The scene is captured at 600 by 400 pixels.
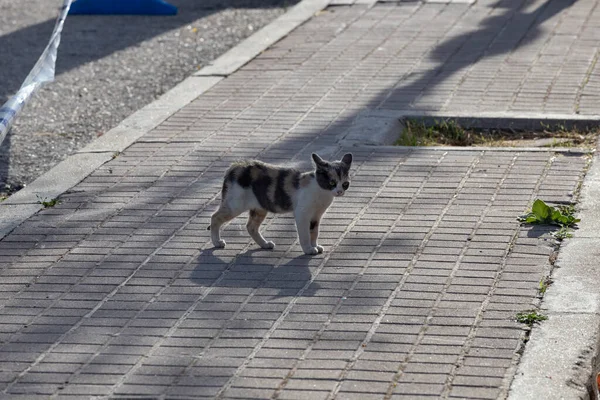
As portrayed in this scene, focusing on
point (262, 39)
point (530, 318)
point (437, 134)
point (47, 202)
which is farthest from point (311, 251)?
point (262, 39)

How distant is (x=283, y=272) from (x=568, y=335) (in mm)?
1739

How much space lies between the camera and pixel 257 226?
655 centimetres

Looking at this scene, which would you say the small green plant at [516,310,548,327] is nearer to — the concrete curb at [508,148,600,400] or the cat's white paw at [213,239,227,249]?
the concrete curb at [508,148,600,400]

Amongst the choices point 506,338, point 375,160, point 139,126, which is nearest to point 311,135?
point 375,160

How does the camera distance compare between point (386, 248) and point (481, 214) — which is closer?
point (386, 248)

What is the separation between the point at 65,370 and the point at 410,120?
481 cm

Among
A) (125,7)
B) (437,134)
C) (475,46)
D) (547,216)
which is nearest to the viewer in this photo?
(547,216)

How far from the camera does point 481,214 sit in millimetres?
6977

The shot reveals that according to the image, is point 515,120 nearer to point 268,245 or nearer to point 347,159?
point 347,159

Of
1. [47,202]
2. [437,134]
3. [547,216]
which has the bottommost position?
[437,134]

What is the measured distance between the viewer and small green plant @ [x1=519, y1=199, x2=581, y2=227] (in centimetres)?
666

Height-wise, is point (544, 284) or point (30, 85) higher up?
point (30, 85)

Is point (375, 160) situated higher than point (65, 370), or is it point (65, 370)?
point (65, 370)

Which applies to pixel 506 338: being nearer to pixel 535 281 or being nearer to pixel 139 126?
pixel 535 281
